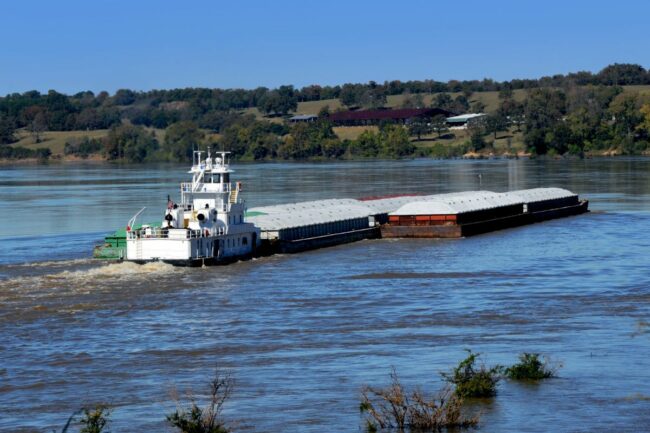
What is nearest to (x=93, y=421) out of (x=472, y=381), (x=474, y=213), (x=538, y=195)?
(x=472, y=381)

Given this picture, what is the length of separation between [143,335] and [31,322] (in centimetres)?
501

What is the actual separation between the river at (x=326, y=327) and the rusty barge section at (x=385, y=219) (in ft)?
5.60

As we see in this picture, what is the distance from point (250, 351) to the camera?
3616 centimetres

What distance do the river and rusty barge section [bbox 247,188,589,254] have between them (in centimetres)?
171

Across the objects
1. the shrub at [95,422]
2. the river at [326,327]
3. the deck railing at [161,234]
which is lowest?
the river at [326,327]

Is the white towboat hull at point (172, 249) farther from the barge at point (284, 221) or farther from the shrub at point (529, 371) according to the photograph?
the shrub at point (529, 371)

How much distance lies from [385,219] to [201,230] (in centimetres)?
2377

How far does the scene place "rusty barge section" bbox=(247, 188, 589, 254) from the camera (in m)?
66.4

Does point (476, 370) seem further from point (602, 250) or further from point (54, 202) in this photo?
point (54, 202)

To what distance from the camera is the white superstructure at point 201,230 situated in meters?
54.9

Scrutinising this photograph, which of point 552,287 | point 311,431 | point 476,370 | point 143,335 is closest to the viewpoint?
point 311,431

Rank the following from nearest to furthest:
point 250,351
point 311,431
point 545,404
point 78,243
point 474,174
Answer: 1. point 311,431
2. point 545,404
3. point 250,351
4. point 78,243
5. point 474,174

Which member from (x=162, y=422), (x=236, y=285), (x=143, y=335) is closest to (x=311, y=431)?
(x=162, y=422)

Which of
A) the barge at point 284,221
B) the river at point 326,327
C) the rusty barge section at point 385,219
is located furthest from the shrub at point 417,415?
the rusty barge section at point 385,219
